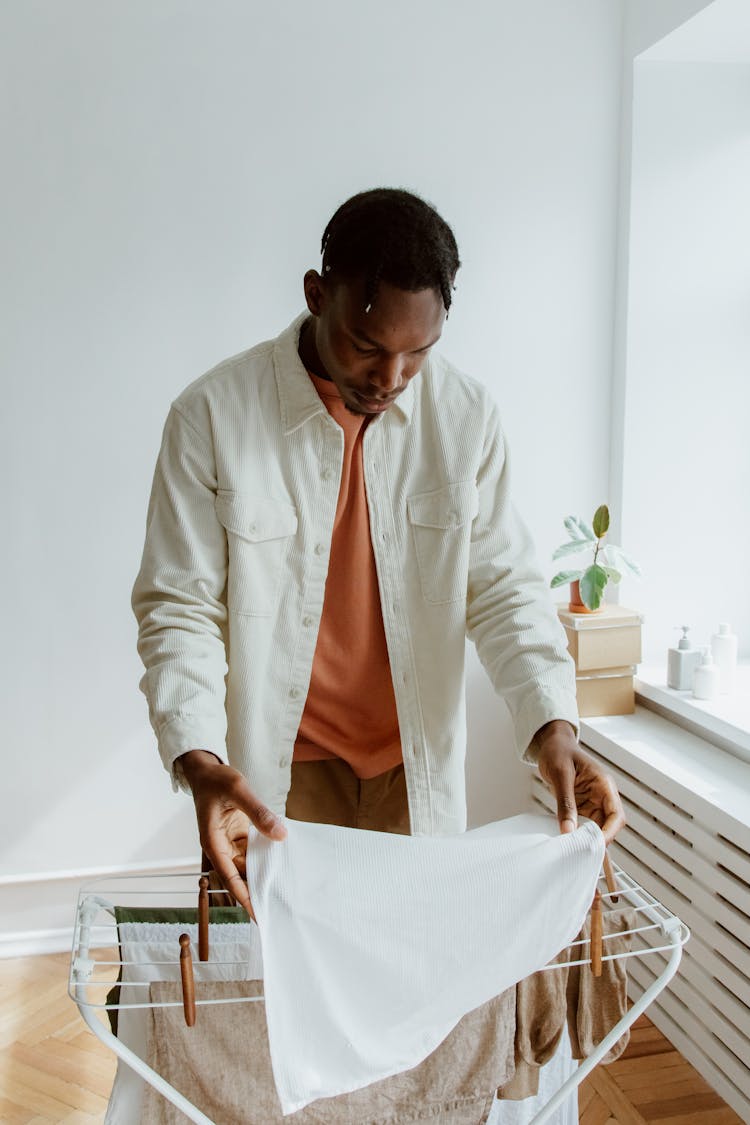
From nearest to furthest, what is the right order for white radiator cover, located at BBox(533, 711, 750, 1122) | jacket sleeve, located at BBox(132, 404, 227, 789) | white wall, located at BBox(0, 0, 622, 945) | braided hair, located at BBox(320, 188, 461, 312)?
braided hair, located at BBox(320, 188, 461, 312) < jacket sleeve, located at BBox(132, 404, 227, 789) < white radiator cover, located at BBox(533, 711, 750, 1122) < white wall, located at BBox(0, 0, 622, 945)

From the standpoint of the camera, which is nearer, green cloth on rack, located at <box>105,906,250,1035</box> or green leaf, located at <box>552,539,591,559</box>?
green cloth on rack, located at <box>105,906,250,1035</box>

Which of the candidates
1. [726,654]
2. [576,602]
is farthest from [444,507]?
[726,654]

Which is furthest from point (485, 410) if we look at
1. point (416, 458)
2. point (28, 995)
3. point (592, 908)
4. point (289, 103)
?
point (28, 995)

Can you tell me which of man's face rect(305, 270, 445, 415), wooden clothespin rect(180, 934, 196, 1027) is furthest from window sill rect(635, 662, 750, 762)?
wooden clothespin rect(180, 934, 196, 1027)

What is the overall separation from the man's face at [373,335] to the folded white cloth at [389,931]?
0.51 m

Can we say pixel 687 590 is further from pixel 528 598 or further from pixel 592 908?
pixel 592 908

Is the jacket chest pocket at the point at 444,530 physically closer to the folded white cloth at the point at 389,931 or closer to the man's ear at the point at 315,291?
the man's ear at the point at 315,291

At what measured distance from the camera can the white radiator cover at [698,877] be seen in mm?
2049

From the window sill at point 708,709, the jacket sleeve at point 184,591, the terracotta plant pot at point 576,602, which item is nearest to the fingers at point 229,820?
the jacket sleeve at point 184,591

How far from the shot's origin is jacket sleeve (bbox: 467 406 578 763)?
1355mm

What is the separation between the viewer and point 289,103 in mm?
2535

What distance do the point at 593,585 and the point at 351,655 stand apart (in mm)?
1203

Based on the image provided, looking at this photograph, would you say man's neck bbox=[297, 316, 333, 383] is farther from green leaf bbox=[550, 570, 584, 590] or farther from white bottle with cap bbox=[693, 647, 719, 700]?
white bottle with cap bbox=[693, 647, 719, 700]

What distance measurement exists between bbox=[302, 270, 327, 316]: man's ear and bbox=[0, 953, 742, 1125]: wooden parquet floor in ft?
5.52
